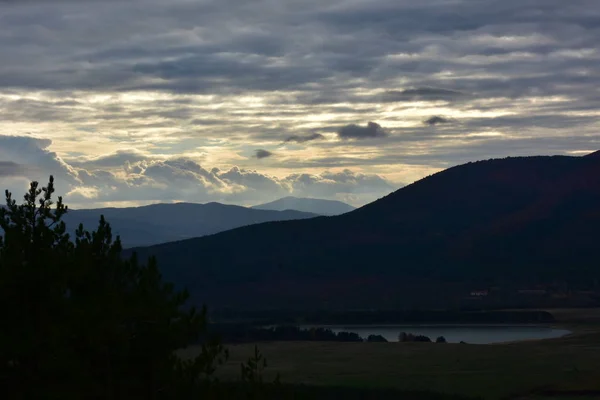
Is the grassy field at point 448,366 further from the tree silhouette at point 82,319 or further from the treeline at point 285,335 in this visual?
the tree silhouette at point 82,319

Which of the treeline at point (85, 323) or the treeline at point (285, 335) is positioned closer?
the treeline at point (85, 323)

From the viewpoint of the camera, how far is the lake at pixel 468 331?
522ft

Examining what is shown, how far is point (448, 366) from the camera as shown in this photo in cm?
11519

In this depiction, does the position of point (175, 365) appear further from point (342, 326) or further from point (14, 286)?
point (342, 326)

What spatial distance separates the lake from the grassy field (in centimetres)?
1177

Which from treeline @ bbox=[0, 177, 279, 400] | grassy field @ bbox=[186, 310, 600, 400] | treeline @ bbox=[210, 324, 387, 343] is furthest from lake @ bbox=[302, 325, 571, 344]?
treeline @ bbox=[0, 177, 279, 400]

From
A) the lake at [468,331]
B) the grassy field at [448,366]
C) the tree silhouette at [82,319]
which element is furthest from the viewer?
the lake at [468,331]

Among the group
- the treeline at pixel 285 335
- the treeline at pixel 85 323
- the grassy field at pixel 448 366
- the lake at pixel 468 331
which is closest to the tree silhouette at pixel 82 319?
the treeline at pixel 85 323

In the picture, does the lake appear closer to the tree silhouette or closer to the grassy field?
the grassy field

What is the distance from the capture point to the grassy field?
96.2m

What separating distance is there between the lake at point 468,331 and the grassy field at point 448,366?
1177cm

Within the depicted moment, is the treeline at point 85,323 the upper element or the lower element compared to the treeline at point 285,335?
upper

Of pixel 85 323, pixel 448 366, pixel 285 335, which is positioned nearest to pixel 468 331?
pixel 285 335

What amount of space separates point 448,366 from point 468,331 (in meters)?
63.7
